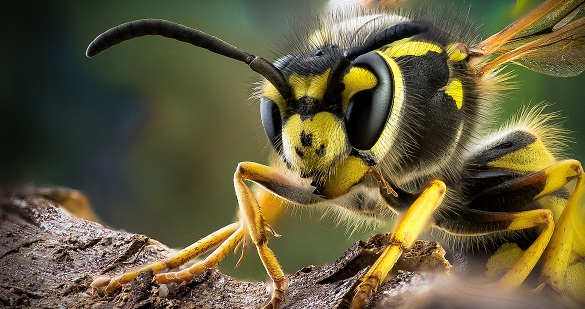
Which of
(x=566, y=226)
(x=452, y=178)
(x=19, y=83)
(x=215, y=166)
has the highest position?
(x=19, y=83)

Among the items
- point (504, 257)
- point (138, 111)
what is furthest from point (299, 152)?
point (504, 257)

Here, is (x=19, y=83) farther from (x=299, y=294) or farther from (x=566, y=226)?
(x=566, y=226)

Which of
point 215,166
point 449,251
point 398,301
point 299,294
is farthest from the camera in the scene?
point 449,251

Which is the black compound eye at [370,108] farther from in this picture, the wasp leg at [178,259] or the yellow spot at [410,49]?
the wasp leg at [178,259]

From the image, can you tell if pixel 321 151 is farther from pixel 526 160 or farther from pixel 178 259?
pixel 526 160

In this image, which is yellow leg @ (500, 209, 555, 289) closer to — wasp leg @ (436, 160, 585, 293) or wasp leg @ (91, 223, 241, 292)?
wasp leg @ (436, 160, 585, 293)

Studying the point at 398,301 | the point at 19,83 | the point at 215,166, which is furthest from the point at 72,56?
the point at 398,301

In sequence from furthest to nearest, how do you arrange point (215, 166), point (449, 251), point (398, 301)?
point (449, 251) → point (215, 166) → point (398, 301)
